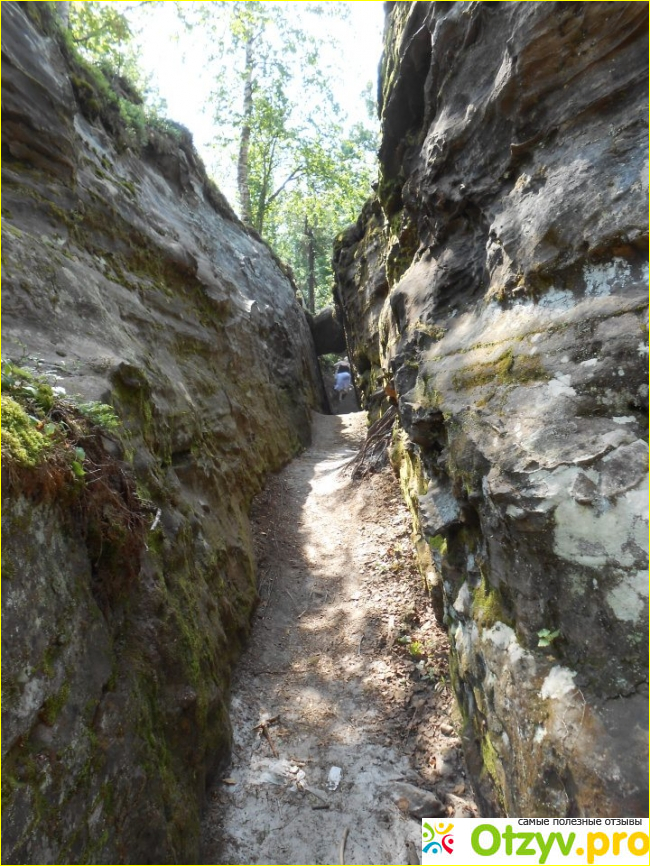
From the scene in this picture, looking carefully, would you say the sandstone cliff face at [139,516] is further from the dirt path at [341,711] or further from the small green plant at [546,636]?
the small green plant at [546,636]

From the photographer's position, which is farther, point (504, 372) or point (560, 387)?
point (504, 372)

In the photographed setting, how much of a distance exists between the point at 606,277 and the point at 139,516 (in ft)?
13.4

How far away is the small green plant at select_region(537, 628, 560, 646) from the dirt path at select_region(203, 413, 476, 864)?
1996 millimetres

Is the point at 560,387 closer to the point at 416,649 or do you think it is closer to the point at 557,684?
the point at 557,684

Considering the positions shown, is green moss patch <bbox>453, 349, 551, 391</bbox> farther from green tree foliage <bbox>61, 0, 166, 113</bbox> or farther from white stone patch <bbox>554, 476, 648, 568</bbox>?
green tree foliage <bbox>61, 0, 166, 113</bbox>

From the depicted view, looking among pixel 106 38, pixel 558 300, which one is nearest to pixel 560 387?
pixel 558 300

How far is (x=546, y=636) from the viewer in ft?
9.99

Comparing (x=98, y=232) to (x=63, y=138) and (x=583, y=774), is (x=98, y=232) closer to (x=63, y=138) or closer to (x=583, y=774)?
(x=63, y=138)

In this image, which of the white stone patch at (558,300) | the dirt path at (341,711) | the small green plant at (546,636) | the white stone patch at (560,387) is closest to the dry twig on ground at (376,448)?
the dirt path at (341,711)

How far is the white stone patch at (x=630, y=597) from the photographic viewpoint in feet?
8.24

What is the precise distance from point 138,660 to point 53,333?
9.86ft

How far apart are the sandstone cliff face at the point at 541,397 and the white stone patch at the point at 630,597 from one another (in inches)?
0.5

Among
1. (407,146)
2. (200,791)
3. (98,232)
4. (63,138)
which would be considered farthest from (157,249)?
(200,791)

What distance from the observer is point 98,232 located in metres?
6.26
